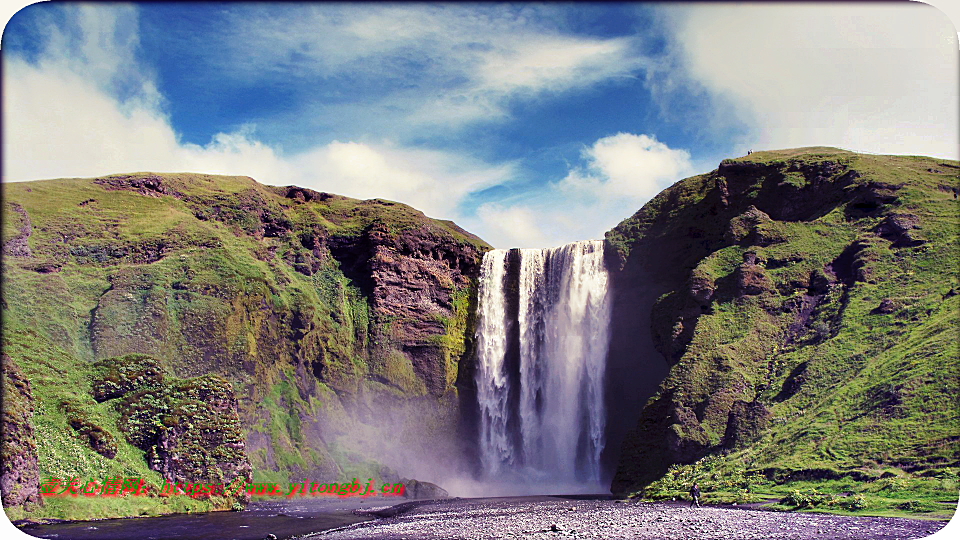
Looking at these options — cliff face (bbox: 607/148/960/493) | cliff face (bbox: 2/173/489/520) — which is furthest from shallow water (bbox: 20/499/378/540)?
cliff face (bbox: 607/148/960/493)

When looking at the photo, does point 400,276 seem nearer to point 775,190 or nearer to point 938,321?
point 775,190

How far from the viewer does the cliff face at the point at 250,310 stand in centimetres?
4525

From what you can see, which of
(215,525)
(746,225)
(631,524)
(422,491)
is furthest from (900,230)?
(215,525)

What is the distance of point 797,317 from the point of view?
4453 cm

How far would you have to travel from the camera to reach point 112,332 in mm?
48688

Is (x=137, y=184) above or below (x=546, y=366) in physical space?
above

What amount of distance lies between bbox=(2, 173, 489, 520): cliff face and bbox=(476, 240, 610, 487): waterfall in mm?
3715

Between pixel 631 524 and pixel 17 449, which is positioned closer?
pixel 631 524

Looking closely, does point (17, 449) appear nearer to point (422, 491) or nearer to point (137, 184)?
point (422, 491)

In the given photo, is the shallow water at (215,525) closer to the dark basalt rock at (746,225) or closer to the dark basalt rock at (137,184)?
the dark basalt rock at (746,225)

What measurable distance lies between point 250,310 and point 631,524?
38.7 metres

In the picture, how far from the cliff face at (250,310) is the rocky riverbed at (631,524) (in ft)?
49.0

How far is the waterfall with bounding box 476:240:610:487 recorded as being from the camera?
197 feet

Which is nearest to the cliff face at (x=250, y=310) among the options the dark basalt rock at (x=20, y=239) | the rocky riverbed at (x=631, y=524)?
the dark basalt rock at (x=20, y=239)
